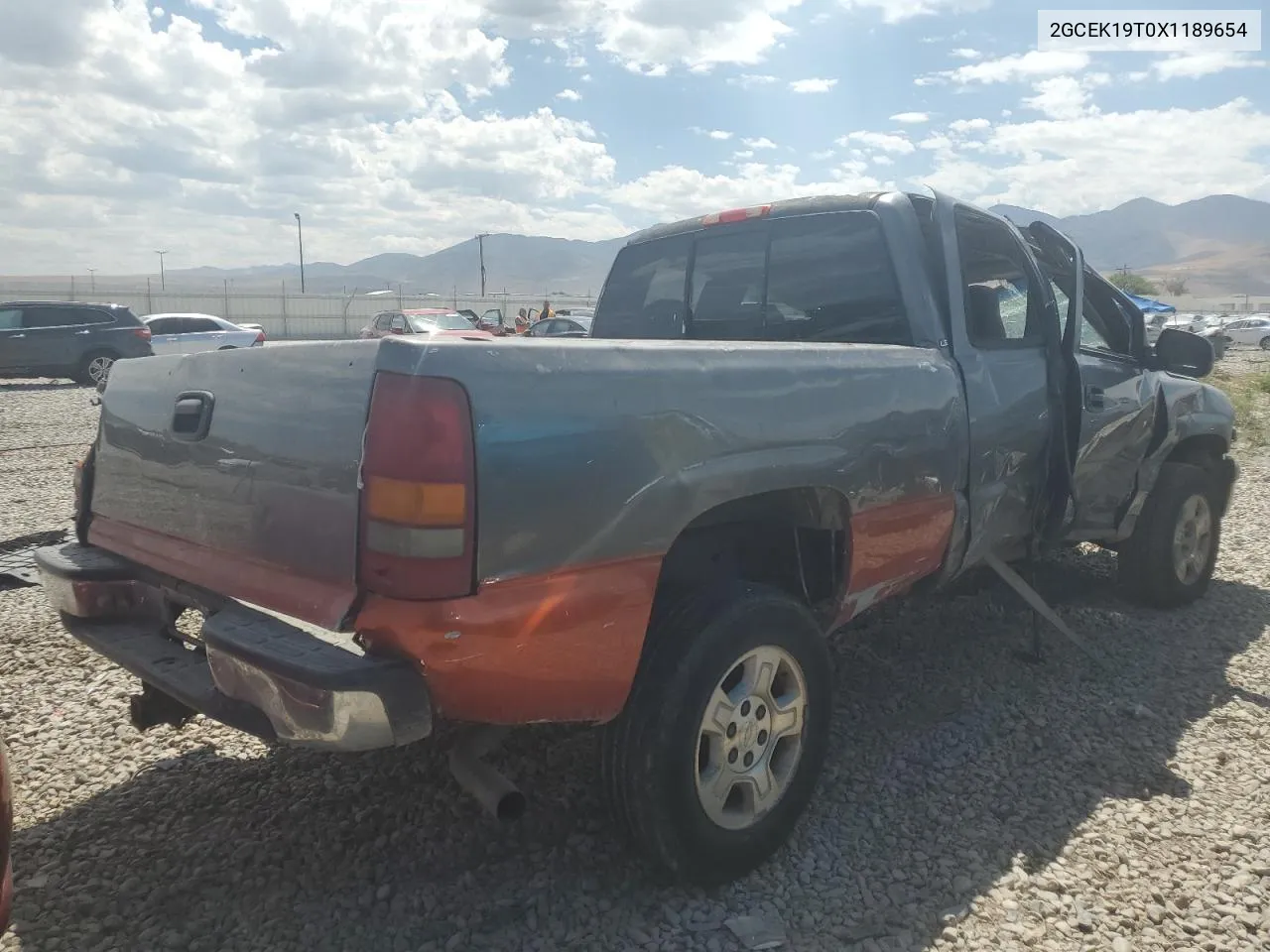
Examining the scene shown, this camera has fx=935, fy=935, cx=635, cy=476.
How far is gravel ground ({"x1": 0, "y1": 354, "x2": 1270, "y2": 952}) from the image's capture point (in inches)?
97.1

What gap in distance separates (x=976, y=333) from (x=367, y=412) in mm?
2497

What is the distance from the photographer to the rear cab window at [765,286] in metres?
3.55

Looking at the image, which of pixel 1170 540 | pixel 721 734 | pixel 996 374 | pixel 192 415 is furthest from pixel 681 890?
pixel 1170 540

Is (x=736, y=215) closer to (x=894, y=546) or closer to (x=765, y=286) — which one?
(x=765, y=286)

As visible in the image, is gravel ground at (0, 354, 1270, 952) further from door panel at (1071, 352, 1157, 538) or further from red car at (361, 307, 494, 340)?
red car at (361, 307, 494, 340)

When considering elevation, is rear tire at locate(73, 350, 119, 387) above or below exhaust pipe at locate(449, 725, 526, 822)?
above

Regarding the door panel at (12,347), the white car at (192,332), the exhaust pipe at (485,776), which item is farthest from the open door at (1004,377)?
the white car at (192,332)

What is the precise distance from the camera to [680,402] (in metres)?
2.35

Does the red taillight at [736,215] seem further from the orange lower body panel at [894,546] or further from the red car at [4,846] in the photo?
the red car at [4,846]

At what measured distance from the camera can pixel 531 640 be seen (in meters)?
2.10

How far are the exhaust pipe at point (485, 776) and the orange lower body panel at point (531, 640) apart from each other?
0.22 m

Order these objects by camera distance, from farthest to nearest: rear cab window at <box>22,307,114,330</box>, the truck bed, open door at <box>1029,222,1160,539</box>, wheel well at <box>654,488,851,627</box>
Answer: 1. rear cab window at <box>22,307,114,330</box>
2. open door at <box>1029,222,1160,539</box>
3. wheel well at <box>654,488,851,627</box>
4. the truck bed

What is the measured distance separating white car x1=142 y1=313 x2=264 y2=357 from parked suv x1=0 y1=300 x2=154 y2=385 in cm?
261

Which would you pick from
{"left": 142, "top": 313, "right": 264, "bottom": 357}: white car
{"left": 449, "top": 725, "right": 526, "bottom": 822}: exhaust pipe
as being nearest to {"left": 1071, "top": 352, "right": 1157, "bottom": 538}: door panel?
{"left": 449, "top": 725, "right": 526, "bottom": 822}: exhaust pipe
